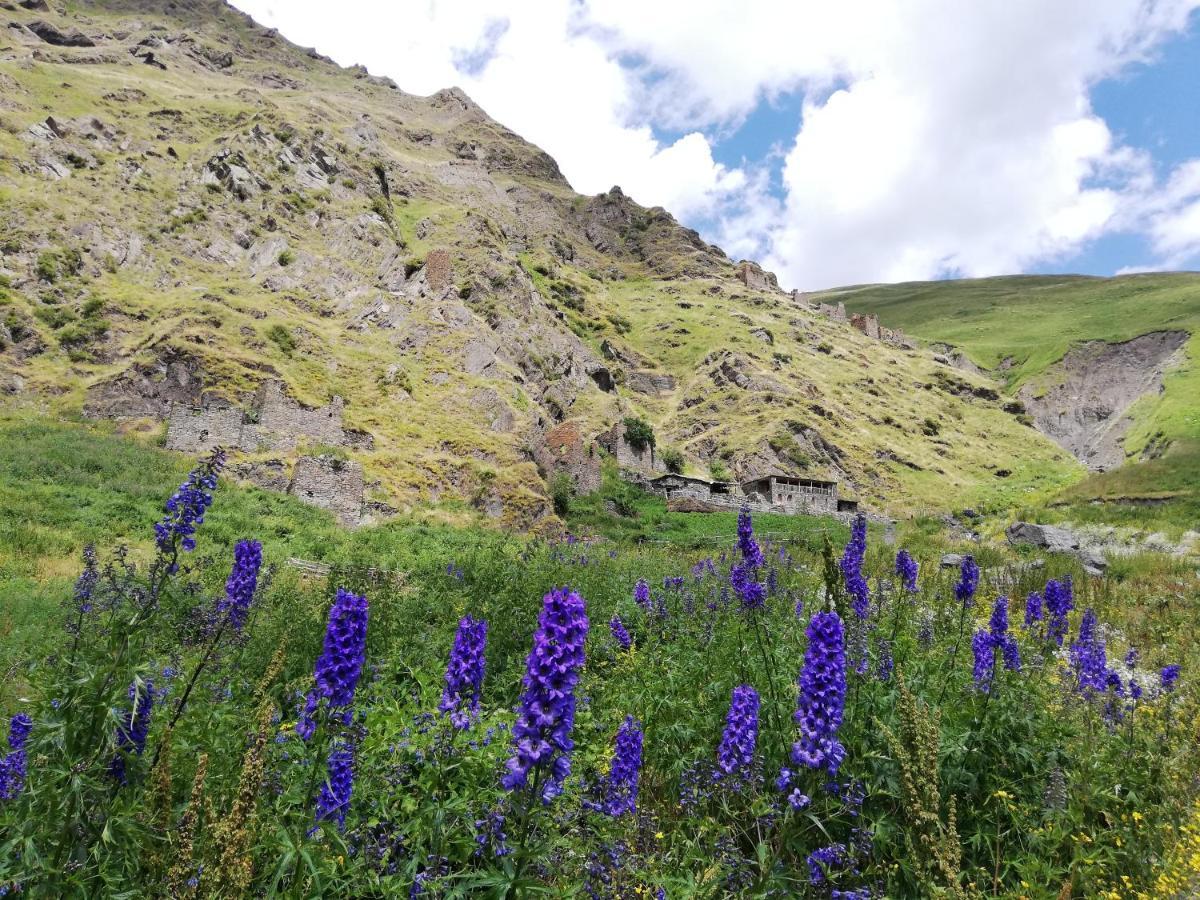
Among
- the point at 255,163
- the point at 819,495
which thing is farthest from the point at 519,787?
the point at 255,163

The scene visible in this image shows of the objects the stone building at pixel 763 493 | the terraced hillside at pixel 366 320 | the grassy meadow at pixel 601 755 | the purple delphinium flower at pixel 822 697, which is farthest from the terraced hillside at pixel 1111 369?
the purple delphinium flower at pixel 822 697

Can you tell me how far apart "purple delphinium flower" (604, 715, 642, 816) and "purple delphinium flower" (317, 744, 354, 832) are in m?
1.59

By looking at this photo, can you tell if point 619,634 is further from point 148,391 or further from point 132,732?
point 148,391

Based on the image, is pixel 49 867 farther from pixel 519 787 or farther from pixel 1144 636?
pixel 1144 636

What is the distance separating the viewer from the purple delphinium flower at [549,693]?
8.73ft

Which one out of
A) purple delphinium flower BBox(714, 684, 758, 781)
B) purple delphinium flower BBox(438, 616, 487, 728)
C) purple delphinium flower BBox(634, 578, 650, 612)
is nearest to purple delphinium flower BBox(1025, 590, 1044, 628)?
purple delphinium flower BBox(634, 578, 650, 612)

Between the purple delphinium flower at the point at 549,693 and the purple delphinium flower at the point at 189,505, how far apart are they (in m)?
2.63

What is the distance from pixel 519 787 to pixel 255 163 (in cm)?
5601

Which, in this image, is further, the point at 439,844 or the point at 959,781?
the point at 959,781

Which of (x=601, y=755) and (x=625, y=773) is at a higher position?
(x=625, y=773)

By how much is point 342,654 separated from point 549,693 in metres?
1.39

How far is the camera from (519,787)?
2.81 metres

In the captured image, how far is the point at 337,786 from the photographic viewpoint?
12.1 feet

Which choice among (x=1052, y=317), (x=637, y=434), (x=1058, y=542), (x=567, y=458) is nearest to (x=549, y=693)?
(x=1058, y=542)
